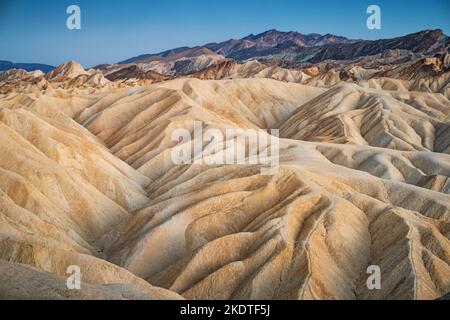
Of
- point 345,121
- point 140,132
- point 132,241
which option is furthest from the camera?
point 345,121

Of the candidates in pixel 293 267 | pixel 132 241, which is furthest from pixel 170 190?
pixel 293 267

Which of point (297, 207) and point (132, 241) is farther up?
point (297, 207)

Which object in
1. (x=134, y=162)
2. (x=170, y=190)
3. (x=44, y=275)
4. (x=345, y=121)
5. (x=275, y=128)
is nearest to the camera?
(x=44, y=275)

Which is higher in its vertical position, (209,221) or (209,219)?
(209,219)

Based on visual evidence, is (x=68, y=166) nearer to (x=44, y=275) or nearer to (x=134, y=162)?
(x=134, y=162)

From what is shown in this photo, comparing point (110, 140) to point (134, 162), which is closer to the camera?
point (134, 162)

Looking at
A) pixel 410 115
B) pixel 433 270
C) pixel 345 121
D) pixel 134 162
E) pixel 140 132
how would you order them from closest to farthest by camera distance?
pixel 433 270, pixel 134 162, pixel 140 132, pixel 345 121, pixel 410 115
